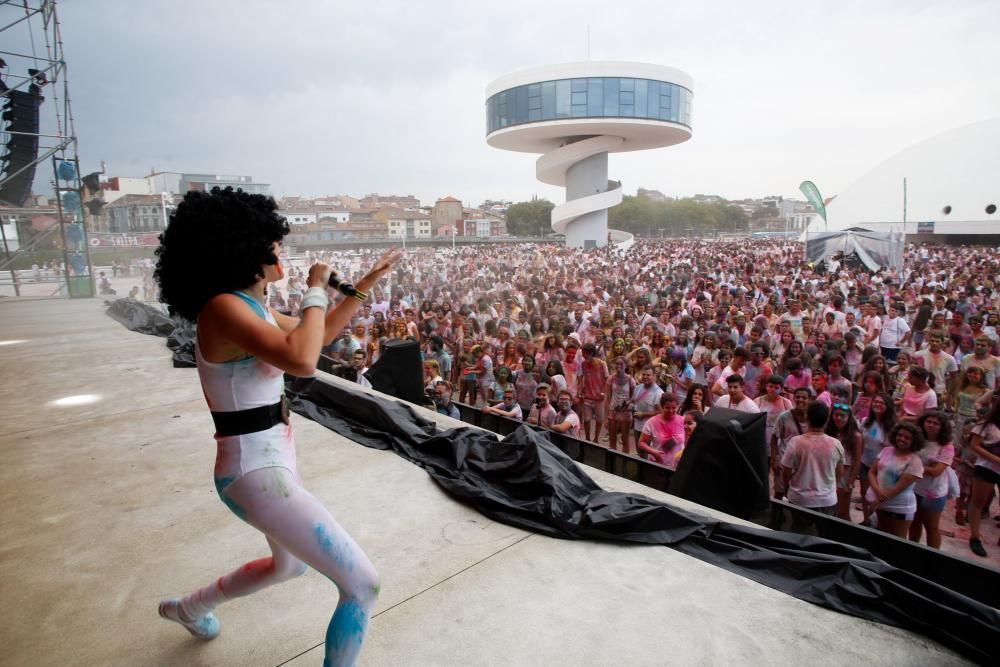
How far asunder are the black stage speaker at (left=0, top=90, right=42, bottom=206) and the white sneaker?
15623 millimetres

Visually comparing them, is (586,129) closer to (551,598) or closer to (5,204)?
(5,204)

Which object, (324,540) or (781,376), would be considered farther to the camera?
(781,376)

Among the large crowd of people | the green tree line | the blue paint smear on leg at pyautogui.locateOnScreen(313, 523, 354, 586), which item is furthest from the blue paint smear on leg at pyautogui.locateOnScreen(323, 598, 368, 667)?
the green tree line

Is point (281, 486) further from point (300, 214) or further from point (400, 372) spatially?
point (300, 214)

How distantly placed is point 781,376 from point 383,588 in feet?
15.3

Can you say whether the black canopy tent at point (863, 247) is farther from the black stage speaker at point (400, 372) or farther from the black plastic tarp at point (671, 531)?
the black plastic tarp at point (671, 531)

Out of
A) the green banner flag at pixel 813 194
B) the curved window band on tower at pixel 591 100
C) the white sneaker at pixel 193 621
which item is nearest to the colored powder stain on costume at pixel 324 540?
the white sneaker at pixel 193 621

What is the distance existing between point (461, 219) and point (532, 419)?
77894 millimetres

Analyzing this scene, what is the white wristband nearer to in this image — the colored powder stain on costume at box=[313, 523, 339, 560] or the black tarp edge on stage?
the colored powder stain on costume at box=[313, 523, 339, 560]

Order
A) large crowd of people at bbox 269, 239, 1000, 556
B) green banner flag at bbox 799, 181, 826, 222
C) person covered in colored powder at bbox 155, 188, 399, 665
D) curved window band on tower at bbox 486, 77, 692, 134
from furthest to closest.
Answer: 1. curved window band on tower at bbox 486, 77, 692, 134
2. green banner flag at bbox 799, 181, 826, 222
3. large crowd of people at bbox 269, 239, 1000, 556
4. person covered in colored powder at bbox 155, 188, 399, 665

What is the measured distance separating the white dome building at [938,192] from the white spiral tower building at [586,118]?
1587cm

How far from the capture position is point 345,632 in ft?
5.11

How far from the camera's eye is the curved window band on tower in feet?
125

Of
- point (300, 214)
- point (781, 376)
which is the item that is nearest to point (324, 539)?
point (781, 376)
